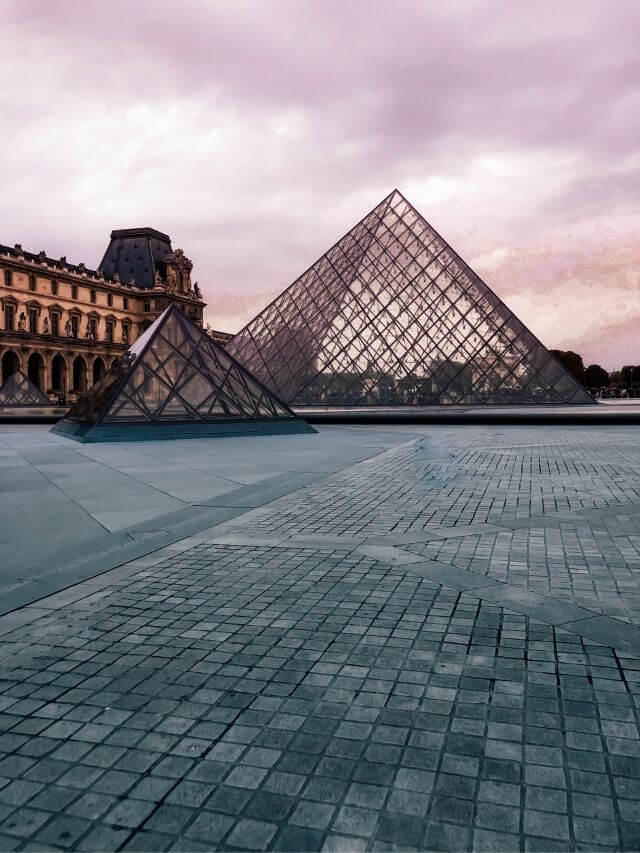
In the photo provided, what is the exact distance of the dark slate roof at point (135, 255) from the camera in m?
102

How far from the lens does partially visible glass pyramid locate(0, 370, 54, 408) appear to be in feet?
137

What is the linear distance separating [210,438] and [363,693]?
15.1m

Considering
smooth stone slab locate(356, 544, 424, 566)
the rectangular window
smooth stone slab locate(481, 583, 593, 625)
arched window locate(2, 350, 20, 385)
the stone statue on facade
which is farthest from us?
the stone statue on facade

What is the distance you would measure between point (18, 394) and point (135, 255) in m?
66.3

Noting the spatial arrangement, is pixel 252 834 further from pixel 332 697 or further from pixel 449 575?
pixel 449 575

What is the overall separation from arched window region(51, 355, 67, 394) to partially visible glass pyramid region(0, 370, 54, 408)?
3504 centimetres

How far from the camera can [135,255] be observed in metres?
104

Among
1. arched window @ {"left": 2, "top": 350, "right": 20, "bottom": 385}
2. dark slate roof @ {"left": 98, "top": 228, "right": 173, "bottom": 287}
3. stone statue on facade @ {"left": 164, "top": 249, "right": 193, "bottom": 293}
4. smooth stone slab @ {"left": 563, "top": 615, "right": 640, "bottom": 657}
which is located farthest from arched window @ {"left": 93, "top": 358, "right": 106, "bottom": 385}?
smooth stone slab @ {"left": 563, "top": 615, "right": 640, "bottom": 657}

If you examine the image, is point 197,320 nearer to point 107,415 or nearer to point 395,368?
point 395,368

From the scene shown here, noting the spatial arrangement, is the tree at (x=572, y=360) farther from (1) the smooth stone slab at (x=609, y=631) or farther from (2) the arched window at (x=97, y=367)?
(1) the smooth stone slab at (x=609, y=631)

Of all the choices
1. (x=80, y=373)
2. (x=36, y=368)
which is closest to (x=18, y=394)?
(x=36, y=368)

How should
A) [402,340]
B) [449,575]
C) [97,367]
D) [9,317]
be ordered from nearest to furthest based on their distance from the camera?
1. [449,575]
2. [402,340]
3. [9,317]
4. [97,367]

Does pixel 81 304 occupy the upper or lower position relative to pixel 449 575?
upper

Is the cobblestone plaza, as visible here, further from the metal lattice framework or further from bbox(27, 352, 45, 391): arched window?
bbox(27, 352, 45, 391): arched window
